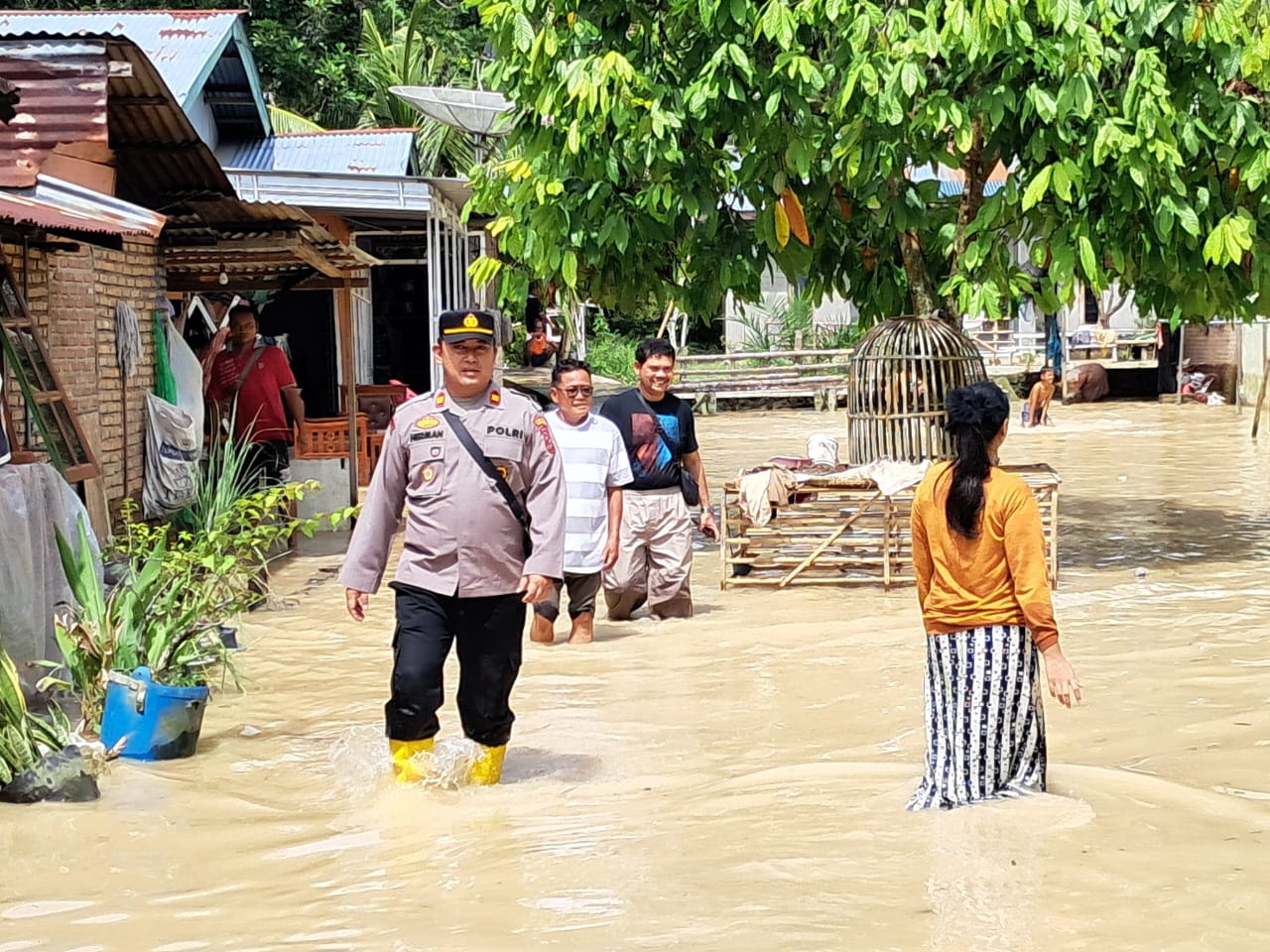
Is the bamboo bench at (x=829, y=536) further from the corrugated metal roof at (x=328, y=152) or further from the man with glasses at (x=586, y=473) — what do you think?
the corrugated metal roof at (x=328, y=152)

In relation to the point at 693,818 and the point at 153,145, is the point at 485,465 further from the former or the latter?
the point at 153,145

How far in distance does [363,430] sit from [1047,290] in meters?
7.57

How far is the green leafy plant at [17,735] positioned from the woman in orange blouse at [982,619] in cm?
313

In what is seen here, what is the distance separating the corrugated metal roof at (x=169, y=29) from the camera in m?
15.7

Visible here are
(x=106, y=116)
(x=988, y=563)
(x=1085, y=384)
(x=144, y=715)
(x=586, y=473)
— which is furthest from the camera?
(x=1085, y=384)

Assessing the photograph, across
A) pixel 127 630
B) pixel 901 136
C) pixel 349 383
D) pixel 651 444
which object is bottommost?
pixel 127 630

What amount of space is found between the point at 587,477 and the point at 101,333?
12.9 feet

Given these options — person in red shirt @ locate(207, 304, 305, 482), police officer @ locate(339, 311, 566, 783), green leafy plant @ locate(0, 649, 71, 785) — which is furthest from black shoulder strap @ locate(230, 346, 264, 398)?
police officer @ locate(339, 311, 566, 783)

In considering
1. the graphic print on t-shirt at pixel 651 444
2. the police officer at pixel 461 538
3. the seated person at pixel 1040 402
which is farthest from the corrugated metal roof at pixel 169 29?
the seated person at pixel 1040 402

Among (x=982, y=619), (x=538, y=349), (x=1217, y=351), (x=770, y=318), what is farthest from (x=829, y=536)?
(x=770, y=318)

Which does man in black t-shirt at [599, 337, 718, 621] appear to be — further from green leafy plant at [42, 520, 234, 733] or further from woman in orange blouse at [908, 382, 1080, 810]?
woman in orange blouse at [908, 382, 1080, 810]

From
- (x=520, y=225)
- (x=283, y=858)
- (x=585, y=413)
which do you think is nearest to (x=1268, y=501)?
(x=520, y=225)

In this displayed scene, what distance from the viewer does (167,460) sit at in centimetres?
1102

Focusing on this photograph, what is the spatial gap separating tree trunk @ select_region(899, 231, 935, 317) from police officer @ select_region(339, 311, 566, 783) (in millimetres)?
6724
